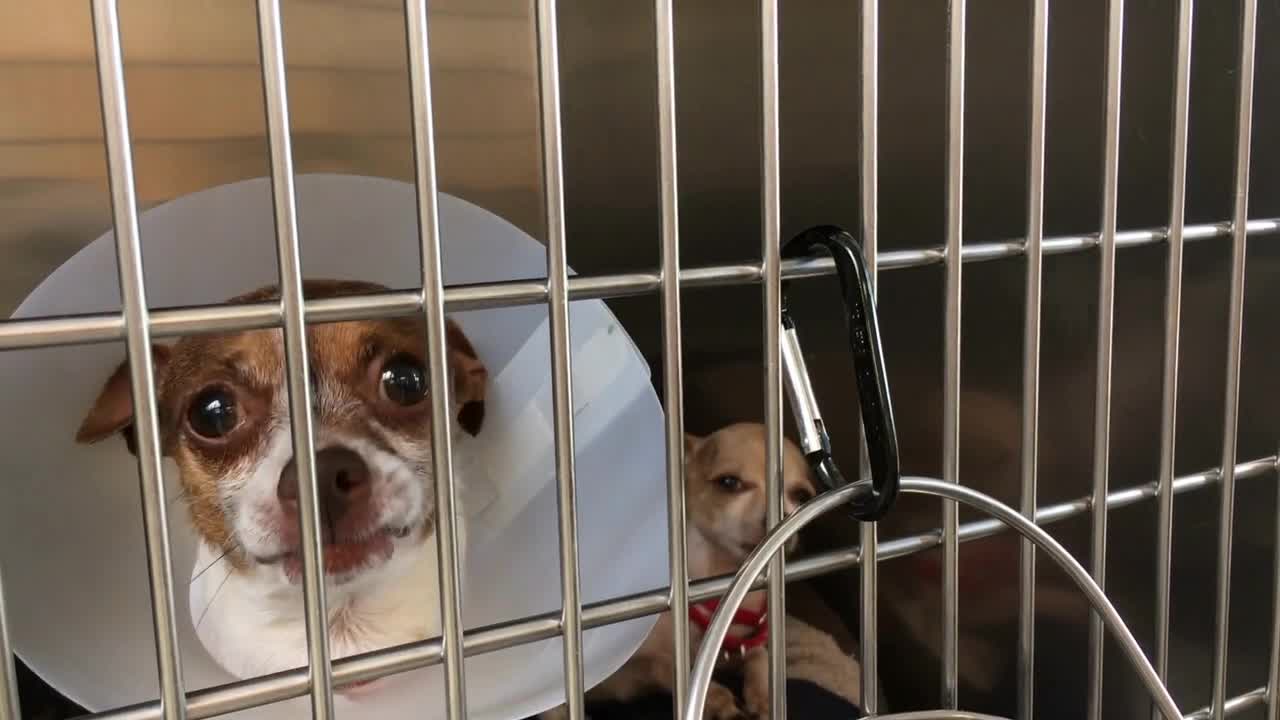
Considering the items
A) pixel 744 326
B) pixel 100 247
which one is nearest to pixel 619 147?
pixel 744 326

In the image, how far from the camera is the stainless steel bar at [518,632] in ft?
1.19

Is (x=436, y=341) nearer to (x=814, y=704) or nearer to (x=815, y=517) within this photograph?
(x=815, y=517)

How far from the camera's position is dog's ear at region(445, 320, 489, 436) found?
491mm

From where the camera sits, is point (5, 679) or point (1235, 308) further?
point (1235, 308)

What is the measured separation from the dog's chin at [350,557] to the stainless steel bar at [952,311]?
0.84ft

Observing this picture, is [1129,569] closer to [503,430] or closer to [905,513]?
[905,513]

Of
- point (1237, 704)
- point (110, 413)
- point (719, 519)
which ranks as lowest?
point (1237, 704)

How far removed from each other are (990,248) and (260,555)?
1.21ft

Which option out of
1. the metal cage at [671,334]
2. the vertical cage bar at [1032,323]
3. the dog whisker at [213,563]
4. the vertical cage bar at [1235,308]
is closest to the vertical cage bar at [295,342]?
the metal cage at [671,334]

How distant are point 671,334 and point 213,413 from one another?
21 centimetres

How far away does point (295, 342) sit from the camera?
1.18ft

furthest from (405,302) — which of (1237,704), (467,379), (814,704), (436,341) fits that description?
(1237,704)

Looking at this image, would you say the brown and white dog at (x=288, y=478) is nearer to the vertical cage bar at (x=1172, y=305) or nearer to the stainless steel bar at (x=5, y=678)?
the stainless steel bar at (x=5, y=678)

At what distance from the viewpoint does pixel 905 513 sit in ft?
2.08
